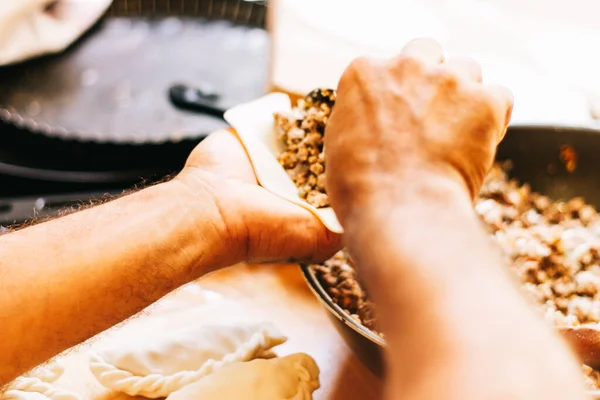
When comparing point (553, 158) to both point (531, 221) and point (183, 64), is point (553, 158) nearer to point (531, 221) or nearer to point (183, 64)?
point (531, 221)

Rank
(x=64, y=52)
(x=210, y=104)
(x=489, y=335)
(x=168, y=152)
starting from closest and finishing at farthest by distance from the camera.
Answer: (x=489, y=335), (x=168, y=152), (x=210, y=104), (x=64, y=52)

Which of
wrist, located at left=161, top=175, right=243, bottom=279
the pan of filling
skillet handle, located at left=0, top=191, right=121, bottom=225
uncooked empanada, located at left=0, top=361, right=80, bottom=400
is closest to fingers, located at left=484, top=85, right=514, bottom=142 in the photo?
the pan of filling

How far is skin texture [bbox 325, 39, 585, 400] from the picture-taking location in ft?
1.15

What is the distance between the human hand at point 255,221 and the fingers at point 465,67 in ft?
0.81

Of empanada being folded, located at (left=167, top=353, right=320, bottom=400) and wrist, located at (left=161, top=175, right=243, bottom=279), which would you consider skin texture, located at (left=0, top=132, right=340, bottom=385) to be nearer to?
wrist, located at (left=161, top=175, right=243, bottom=279)

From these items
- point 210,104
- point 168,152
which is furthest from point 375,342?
point 210,104

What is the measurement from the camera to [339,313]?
635 mm

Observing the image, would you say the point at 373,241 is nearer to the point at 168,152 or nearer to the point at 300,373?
the point at 300,373

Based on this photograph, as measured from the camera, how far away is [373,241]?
0.44 m

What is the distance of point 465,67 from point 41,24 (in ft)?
3.46

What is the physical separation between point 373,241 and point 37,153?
94 cm

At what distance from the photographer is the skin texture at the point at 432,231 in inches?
13.8

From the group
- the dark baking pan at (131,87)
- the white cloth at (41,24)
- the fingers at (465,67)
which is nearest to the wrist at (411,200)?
the fingers at (465,67)

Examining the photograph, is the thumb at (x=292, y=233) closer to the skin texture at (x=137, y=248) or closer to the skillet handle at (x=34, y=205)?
the skin texture at (x=137, y=248)
